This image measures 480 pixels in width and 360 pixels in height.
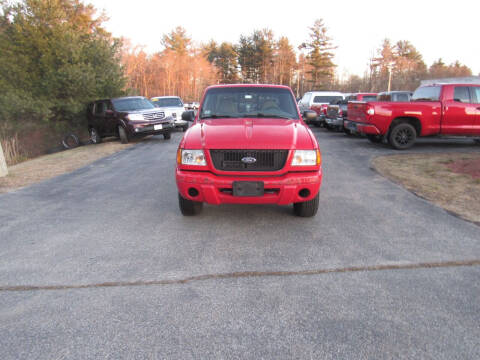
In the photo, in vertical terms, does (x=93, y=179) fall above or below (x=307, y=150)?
below

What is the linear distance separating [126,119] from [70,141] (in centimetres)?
550

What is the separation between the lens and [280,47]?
60875 mm

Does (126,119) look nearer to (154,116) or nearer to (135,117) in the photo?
(135,117)

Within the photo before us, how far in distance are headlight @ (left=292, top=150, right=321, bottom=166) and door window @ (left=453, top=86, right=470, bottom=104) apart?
881 cm

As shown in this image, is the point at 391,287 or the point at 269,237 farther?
the point at 269,237

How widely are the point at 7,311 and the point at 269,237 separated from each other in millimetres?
2669

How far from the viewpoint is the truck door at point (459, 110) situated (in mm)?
10555

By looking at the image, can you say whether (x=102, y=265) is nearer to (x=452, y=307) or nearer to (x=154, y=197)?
(x=154, y=197)

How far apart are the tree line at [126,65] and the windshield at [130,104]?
189 inches

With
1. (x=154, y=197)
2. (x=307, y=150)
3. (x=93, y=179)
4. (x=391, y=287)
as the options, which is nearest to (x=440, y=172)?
(x=307, y=150)

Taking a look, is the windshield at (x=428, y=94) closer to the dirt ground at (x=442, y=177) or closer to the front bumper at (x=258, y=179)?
the dirt ground at (x=442, y=177)

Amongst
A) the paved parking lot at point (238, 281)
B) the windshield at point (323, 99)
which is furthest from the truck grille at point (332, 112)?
the paved parking lot at point (238, 281)

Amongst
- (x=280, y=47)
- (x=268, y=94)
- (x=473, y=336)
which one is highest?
(x=280, y=47)

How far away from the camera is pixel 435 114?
1061 cm
